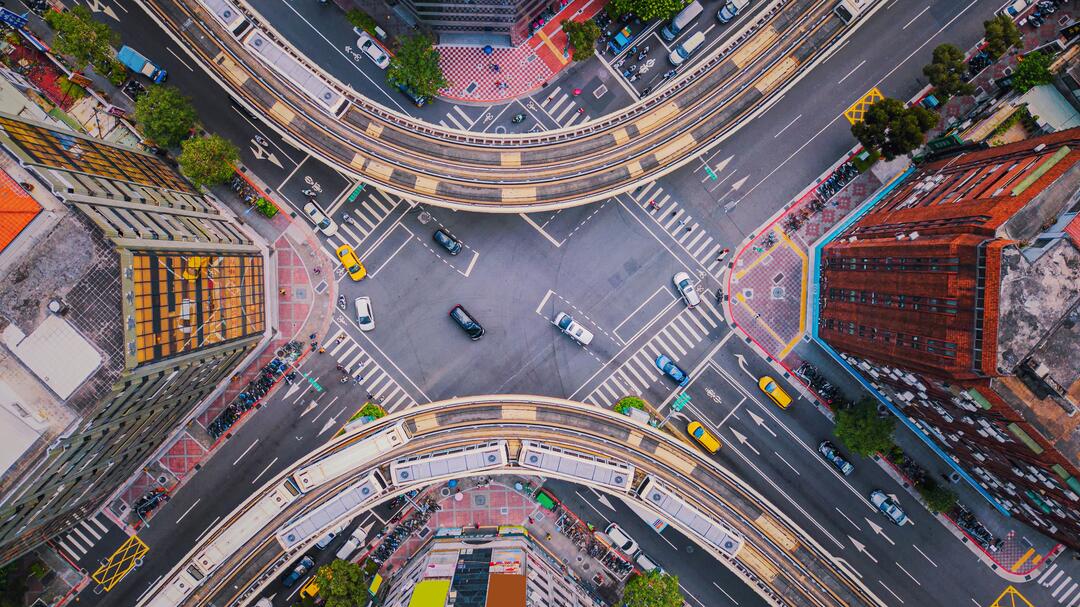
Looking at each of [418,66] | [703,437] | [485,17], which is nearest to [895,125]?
[703,437]

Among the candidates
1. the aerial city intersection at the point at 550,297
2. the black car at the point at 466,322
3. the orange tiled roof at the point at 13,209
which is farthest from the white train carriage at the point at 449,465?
the orange tiled roof at the point at 13,209

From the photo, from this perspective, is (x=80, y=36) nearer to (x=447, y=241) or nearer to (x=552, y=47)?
(x=447, y=241)

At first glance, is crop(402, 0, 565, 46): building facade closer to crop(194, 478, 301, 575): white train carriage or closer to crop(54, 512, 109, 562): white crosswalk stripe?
crop(194, 478, 301, 575): white train carriage

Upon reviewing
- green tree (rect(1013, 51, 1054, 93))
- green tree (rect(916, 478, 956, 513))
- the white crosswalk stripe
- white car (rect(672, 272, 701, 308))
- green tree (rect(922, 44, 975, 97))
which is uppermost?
green tree (rect(1013, 51, 1054, 93))

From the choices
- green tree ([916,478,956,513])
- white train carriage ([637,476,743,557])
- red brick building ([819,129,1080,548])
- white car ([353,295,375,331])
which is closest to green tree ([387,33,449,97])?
white car ([353,295,375,331])

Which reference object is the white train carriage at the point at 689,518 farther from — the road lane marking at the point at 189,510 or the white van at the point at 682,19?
the road lane marking at the point at 189,510
